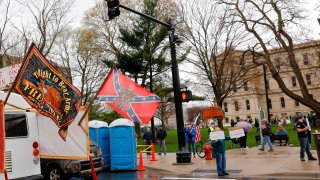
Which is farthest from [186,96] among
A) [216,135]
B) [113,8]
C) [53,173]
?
[53,173]

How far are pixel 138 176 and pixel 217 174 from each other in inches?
117

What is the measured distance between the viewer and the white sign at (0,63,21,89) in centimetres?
1548

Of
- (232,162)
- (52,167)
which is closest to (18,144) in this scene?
(52,167)

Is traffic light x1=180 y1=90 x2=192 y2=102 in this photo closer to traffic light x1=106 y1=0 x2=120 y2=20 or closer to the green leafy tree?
traffic light x1=106 y1=0 x2=120 y2=20

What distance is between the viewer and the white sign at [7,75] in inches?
609

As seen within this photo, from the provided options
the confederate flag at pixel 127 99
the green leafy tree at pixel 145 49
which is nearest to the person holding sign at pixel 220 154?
the confederate flag at pixel 127 99

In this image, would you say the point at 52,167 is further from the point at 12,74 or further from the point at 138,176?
the point at 12,74

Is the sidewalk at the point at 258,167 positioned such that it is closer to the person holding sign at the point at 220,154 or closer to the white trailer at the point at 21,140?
the person holding sign at the point at 220,154

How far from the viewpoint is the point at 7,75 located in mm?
15961

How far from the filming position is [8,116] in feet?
32.4

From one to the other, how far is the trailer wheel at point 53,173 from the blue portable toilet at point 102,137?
4256 mm

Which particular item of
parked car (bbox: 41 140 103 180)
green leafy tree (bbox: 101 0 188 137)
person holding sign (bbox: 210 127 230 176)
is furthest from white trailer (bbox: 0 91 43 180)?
green leafy tree (bbox: 101 0 188 137)

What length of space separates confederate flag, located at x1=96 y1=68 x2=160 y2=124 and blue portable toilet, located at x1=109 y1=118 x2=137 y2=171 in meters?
2.07

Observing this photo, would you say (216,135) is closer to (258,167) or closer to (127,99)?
(258,167)
